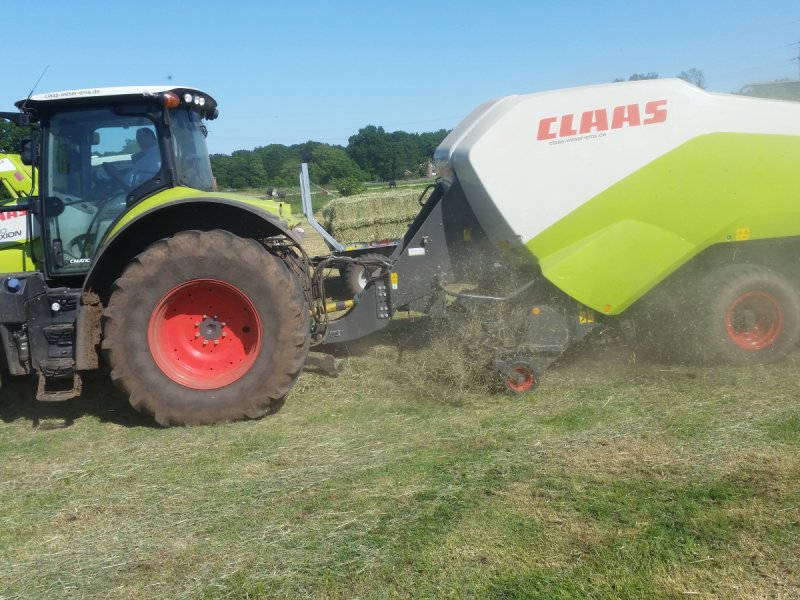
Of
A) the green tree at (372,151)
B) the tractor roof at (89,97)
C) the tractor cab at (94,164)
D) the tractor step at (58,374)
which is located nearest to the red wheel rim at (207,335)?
the tractor step at (58,374)

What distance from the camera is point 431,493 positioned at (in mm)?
3537


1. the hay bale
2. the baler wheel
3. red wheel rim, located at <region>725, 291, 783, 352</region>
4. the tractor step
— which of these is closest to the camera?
the tractor step

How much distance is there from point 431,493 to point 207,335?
2155 millimetres

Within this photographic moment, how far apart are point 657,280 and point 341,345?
2704 millimetres

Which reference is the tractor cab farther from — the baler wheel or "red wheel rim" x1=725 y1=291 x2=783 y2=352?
"red wheel rim" x1=725 y1=291 x2=783 y2=352

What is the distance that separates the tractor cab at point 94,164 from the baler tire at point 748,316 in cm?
400

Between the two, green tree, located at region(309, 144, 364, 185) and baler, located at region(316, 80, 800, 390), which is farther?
green tree, located at region(309, 144, 364, 185)

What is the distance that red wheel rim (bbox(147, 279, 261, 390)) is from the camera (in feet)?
15.8

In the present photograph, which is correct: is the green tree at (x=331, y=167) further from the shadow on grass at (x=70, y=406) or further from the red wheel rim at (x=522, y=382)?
the red wheel rim at (x=522, y=382)

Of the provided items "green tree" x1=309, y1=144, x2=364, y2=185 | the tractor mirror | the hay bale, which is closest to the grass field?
the tractor mirror

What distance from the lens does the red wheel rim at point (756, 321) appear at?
552 centimetres

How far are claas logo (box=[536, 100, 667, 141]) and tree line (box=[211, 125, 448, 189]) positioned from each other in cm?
2507

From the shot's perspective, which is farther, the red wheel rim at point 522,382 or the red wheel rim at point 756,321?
the red wheel rim at point 756,321

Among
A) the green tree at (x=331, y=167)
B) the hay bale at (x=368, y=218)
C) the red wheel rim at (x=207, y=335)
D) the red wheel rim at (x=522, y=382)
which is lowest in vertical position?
the red wheel rim at (x=522, y=382)
